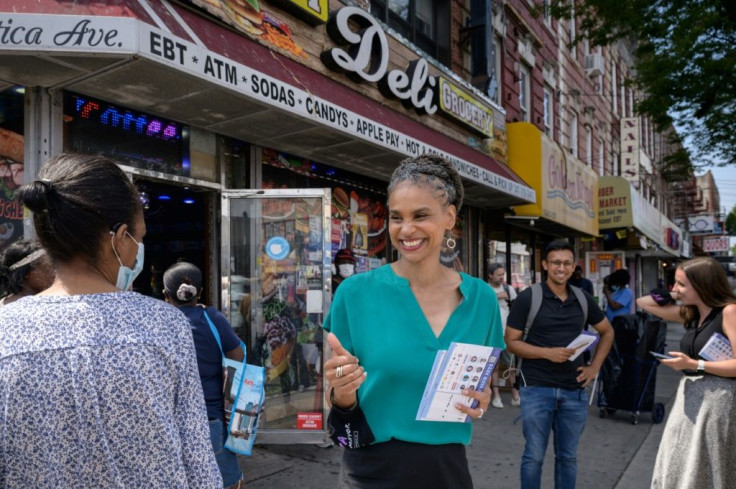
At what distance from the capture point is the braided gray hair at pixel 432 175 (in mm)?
2066

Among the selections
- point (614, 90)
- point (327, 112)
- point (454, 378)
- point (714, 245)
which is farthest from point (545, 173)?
point (714, 245)

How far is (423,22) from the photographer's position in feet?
34.6

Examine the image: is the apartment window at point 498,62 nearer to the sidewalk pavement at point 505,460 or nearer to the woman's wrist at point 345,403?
the sidewalk pavement at point 505,460

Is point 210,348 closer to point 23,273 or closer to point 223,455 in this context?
point 223,455

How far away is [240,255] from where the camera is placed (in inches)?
230

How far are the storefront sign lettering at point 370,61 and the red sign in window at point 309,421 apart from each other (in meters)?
4.17

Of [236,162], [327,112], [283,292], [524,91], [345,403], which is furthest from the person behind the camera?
[524,91]

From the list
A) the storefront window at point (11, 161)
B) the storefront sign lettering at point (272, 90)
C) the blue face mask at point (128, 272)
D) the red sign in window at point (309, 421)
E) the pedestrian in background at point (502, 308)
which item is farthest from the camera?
the pedestrian in background at point (502, 308)

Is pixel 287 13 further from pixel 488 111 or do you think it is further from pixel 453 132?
pixel 488 111

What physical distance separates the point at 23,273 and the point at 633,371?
22.3 ft

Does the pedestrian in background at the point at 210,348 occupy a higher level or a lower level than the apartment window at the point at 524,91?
lower

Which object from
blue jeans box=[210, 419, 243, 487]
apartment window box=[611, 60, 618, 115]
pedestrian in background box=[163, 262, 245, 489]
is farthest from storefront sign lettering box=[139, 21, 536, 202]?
apartment window box=[611, 60, 618, 115]

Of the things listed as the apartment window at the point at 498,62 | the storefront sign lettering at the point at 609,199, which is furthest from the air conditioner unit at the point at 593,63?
the apartment window at the point at 498,62

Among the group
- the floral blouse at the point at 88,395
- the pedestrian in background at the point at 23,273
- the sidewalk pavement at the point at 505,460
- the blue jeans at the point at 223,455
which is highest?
the pedestrian in background at the point at 23,273
